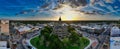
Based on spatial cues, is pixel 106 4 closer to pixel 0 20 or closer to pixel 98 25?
pixel 98 25

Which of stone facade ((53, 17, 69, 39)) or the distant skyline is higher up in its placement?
the distant skyline

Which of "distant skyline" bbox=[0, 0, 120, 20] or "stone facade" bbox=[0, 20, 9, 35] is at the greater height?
"distant skyline" bbox=[0, 0, 120, 20]

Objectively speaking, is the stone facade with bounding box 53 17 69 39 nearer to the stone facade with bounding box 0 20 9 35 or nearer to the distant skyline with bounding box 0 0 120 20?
the distant skyline with bounding box 0 0 120 20

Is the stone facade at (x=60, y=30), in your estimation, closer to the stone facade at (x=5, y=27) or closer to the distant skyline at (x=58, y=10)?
the distant skyline at (x=58, y=10)

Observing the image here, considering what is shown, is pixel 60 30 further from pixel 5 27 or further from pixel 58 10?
pixel 5 27

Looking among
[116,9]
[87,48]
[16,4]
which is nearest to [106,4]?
[116,9]

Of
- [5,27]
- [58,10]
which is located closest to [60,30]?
[58,10]

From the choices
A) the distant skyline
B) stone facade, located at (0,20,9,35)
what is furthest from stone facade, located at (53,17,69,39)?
stone facade, located at (0,20,9,35)

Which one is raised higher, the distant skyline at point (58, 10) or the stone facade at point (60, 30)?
the distant skyline at point (58, 10)

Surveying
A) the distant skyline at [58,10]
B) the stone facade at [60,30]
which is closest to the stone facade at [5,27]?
the distant skyline at [58,10]
